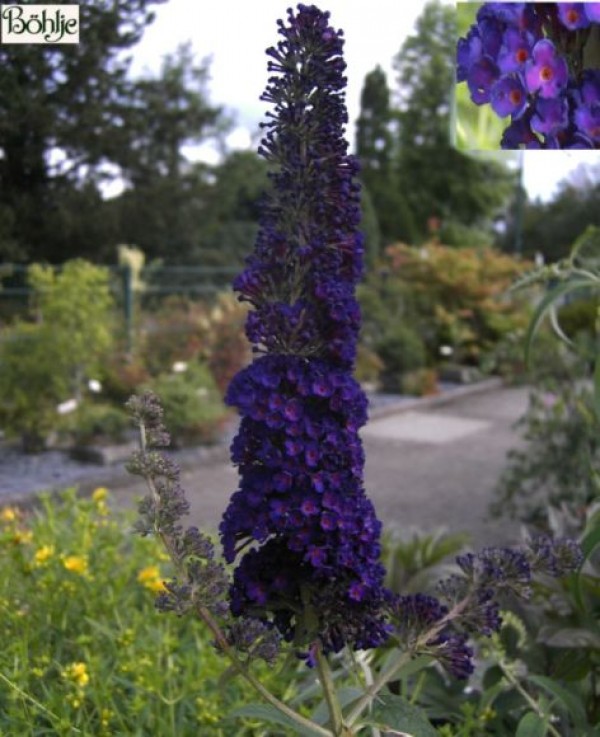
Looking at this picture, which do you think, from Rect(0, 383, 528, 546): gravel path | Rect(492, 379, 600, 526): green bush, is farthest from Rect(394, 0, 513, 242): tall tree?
Rect(492, 379, 600, 526): green bush

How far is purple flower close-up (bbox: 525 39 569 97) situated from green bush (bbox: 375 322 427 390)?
754 cm

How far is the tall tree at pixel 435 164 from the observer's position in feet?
35.9

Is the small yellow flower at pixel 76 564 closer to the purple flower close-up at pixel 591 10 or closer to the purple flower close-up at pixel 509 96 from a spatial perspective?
the purple flower close-up at pixel 509 96

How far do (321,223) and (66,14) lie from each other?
49.9 inches

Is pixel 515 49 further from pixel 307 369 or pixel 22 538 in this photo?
pixel 22 538

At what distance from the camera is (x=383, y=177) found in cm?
1251

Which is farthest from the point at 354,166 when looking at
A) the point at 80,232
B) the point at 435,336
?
the point at 435,336

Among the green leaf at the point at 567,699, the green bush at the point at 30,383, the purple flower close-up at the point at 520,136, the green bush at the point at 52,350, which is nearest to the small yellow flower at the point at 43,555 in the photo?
the green leaf at the point at 567,699

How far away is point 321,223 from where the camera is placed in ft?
3.86

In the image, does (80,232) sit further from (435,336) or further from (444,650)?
(435,336)

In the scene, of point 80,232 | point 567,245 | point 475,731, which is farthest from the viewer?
point 567,245

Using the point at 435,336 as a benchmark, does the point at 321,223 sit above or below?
above

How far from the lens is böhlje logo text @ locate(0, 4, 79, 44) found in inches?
80.5

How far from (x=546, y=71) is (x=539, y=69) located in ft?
0.04
